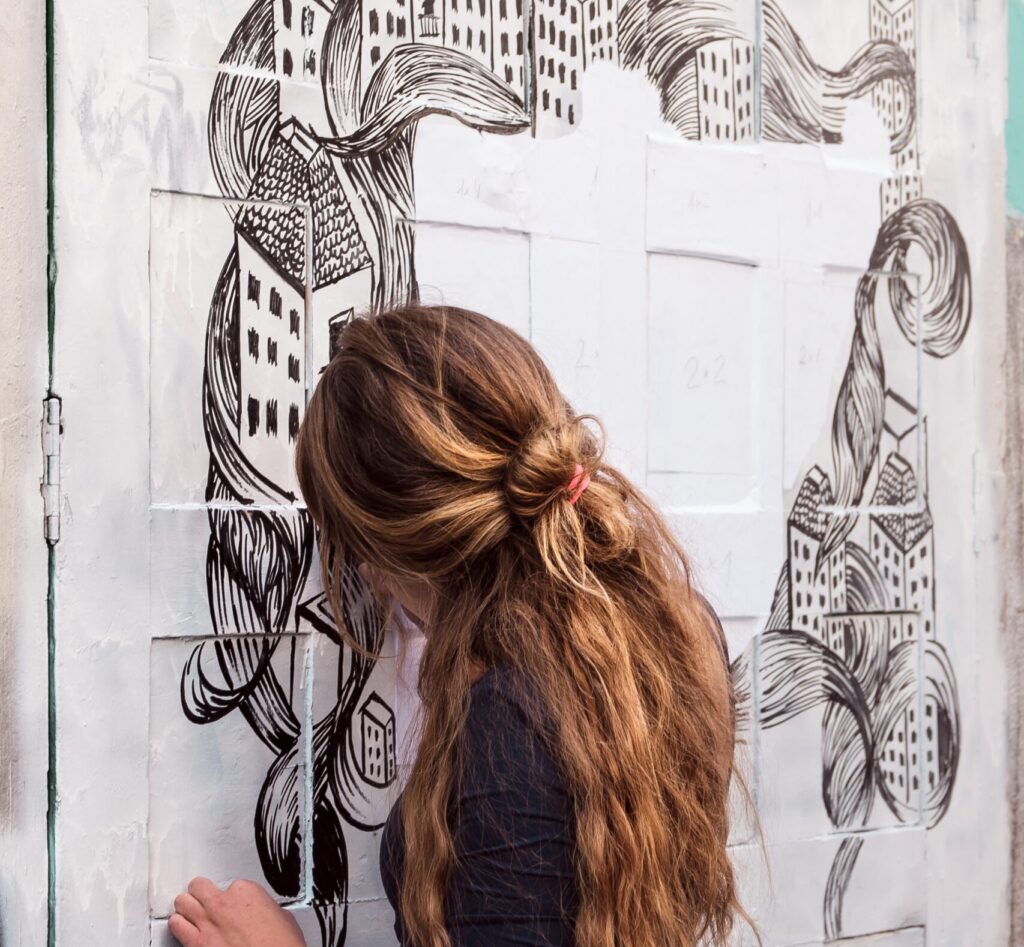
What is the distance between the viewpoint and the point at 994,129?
240 centimetres

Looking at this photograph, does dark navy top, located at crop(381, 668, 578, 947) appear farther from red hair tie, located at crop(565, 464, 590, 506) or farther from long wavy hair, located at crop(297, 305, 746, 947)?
red hair tie, located at crop(565, 464, 590, 506)

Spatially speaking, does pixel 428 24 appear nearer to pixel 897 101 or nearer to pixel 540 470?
pixel 540 470

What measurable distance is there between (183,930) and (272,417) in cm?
67

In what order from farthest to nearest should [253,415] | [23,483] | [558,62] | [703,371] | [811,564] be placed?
[811,564] < [703,371] < [558,62] < [253,415] < [23,483]

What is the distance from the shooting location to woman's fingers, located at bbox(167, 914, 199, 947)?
5.30 feet

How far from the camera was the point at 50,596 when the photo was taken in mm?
1593

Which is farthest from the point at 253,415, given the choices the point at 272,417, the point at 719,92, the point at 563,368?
the point at 719,92

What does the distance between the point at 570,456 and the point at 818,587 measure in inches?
37.9

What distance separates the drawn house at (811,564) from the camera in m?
2.18

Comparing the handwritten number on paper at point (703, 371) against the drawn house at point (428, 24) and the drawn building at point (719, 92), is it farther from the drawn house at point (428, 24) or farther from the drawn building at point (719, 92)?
the drawn house at point (428, 24)

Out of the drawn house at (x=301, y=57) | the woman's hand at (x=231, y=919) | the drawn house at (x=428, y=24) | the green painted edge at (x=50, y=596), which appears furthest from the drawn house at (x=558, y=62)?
the woman's hand at (x=231, y=919)

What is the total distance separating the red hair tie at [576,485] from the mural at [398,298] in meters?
0.50

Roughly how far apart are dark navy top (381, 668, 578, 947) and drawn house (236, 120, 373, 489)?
570 millimetres

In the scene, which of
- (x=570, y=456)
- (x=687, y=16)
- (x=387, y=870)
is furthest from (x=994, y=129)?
(x=387, y=870)
